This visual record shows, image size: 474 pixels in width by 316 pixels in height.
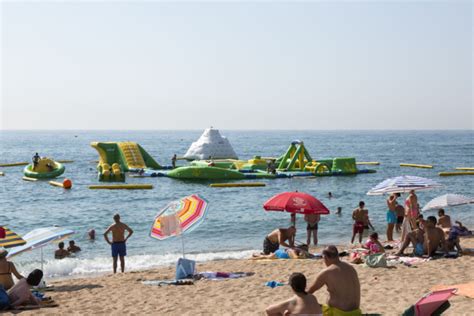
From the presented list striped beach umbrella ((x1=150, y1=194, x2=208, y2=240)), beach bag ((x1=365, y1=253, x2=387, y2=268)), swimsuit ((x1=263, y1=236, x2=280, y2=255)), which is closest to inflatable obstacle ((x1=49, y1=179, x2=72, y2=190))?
swimsuit ((x1=263, y1=236, x2=280, y2=255))

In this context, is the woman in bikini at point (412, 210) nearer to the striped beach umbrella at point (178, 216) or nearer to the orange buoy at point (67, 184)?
the striped beach umbrella at point (178, 216)

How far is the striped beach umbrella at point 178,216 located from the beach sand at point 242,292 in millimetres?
994

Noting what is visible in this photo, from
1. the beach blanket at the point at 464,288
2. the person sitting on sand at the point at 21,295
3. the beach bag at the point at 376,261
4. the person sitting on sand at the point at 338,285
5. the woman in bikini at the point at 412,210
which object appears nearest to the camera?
the person sitting on sand at the point at 338,285

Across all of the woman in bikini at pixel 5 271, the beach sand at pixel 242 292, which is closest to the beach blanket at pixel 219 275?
the beach sand at pixel 242 292

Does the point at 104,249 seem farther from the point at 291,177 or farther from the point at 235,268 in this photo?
the point at 291,177

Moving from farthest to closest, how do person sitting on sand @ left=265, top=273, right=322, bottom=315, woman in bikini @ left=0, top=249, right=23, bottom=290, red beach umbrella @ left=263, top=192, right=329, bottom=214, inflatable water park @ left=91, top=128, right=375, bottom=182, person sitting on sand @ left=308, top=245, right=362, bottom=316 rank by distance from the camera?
inflatable water park @ left=91, top=128, right=375, bottom=182, red beach umbrella @ left=263, top=192, right=329, bottom=214, woman in bikini @ left=0, top=249, right=23, bottom=290, person sitting on sand @ left=308, top=245, right=362, bottom=316, person sitting on sand @ left=265, top=273, right=322, bottom=315

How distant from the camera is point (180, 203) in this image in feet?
39.1

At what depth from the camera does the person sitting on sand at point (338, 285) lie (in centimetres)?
685

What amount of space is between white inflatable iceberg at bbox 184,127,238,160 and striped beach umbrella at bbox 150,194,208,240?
49087mm

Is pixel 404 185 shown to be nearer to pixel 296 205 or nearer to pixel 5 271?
pixel 296 205

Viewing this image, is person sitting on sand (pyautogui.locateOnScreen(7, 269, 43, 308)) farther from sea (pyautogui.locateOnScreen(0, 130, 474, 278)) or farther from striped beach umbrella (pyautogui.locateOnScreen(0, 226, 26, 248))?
sea (pyautogui.locateOnScreen(0, 130, 474, 278))

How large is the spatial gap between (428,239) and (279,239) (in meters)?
3.09

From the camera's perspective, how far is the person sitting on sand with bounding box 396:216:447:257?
40.7 feet

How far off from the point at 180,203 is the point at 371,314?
15.5 ft
